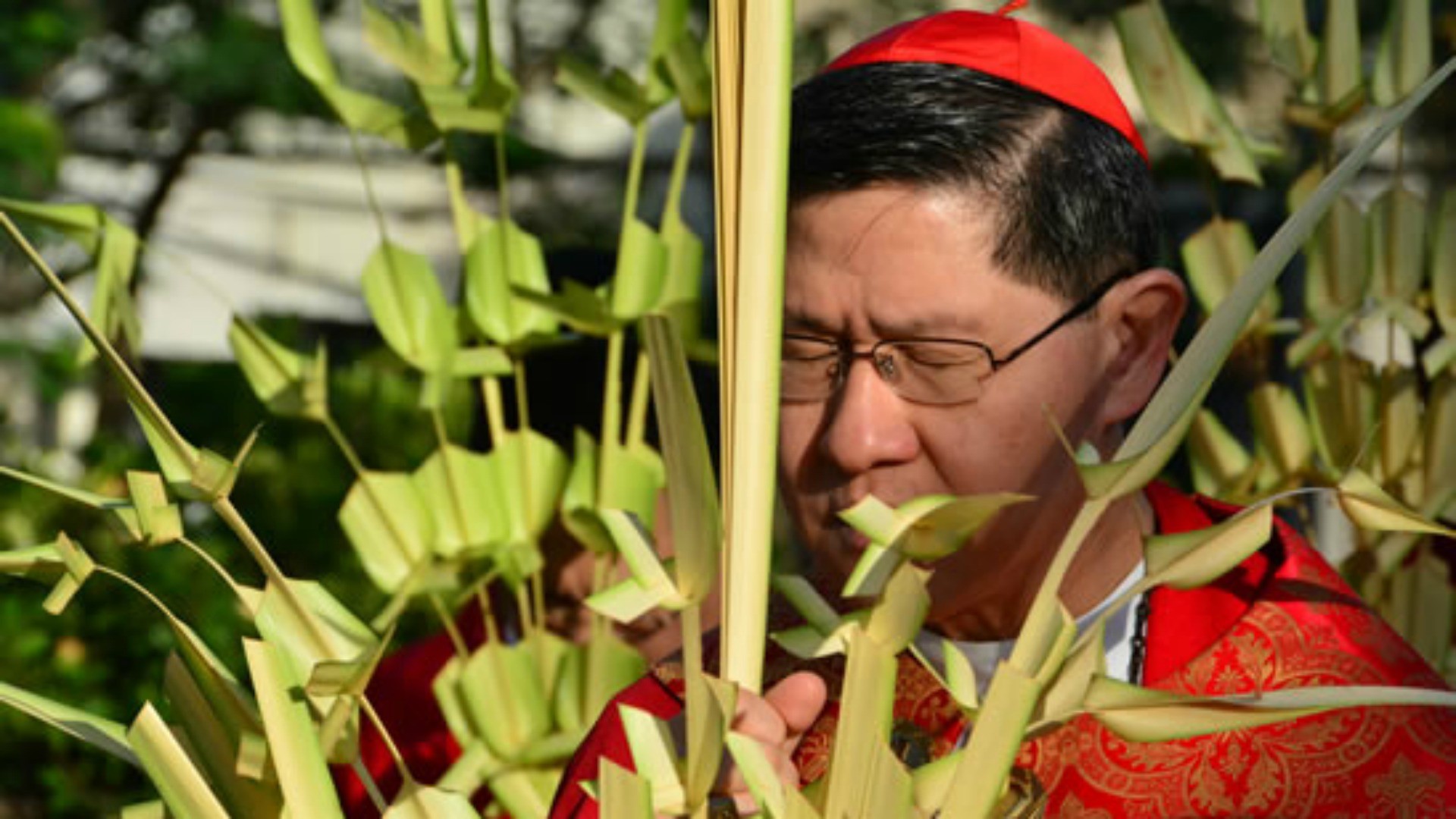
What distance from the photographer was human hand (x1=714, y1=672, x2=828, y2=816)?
3.20 ft

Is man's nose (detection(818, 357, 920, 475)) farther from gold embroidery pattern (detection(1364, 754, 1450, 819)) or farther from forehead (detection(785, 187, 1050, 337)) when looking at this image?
gold embroidery pattern (detection(1364, 754, 1450, 819))

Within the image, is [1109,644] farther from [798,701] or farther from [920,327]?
[798,701]

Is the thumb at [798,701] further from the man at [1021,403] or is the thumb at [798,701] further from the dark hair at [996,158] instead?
the dark hair at [996,158]

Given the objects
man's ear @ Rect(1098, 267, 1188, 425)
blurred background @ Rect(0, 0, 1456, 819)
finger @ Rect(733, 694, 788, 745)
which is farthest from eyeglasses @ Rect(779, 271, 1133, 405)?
blurred background @ Rect(0, 0, 1456, 819)

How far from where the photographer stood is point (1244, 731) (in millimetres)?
1377

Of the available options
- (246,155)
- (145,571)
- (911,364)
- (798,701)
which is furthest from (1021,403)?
(246,155)

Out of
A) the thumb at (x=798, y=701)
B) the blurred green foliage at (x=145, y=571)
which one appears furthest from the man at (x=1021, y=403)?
the blurred green foliage at (x=145, y=571)

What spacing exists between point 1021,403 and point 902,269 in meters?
0.11

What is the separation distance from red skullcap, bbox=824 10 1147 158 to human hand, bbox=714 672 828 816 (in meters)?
0.56

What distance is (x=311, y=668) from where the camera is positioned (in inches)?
43.6

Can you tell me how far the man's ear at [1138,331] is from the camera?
140 centimetres

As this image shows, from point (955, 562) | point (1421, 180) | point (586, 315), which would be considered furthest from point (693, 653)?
point (1421, 180)

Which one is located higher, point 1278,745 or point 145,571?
point 1278,745

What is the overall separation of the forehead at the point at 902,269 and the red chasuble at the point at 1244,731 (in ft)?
0.82
